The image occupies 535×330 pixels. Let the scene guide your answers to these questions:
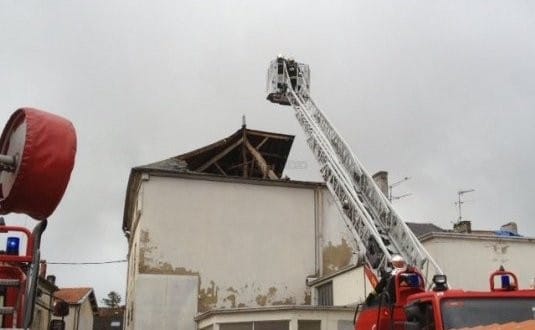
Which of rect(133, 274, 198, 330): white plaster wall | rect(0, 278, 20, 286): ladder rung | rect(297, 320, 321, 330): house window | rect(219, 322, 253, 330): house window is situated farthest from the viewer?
rect(133, 274, 198, 330): white plaster wall

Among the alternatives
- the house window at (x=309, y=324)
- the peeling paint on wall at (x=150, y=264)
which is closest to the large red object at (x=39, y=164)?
the house window at (x=309, y=324)

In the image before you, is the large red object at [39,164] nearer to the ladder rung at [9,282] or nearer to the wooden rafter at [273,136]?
the ladder rung at [9,282]

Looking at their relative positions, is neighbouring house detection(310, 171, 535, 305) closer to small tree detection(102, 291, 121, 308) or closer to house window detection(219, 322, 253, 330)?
house window detection(219, 322, 253, 330)

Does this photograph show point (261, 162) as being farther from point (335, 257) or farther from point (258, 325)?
point (258, 325)

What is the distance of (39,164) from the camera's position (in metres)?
3.75

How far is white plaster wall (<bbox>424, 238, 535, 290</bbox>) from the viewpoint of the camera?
17.8 meters

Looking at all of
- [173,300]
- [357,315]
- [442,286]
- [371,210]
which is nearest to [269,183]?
[173,300]

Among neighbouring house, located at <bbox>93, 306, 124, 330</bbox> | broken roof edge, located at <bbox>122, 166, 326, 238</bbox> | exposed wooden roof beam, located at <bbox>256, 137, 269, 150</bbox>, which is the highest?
exposed wooden roof beam, located at <bbox>256, 137, 269, 150</bbox>

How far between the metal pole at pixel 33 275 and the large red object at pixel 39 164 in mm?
334

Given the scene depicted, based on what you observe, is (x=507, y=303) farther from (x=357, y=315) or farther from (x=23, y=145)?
(x=23, y=145)

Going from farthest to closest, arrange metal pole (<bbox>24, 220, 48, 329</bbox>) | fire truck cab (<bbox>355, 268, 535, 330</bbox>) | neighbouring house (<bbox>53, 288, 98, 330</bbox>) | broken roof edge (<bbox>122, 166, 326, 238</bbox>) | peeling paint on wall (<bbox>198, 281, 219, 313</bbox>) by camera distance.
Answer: neighbouring house (<bbox>53, 288, 98, 330</bbox>) < broken roof edge (<bbox>122, 166, 326, 238</bbox>) < peeling paint on wall (<bbox>198, 281, 219, 313</bbox>) < fire truck cab (<bbox>355, 268, 535, 330</bbox>) < metal pole (<bbox>24, 220, 48, 329</bbox>)

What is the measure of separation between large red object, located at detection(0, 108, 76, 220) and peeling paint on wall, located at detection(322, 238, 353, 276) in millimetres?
20810

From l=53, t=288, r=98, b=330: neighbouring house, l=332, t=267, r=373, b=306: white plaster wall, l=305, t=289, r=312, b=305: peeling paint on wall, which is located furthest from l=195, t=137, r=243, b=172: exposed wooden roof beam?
l=53, t=288, r=98, b=330: neighbouring house

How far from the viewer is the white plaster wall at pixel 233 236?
22.5 m
